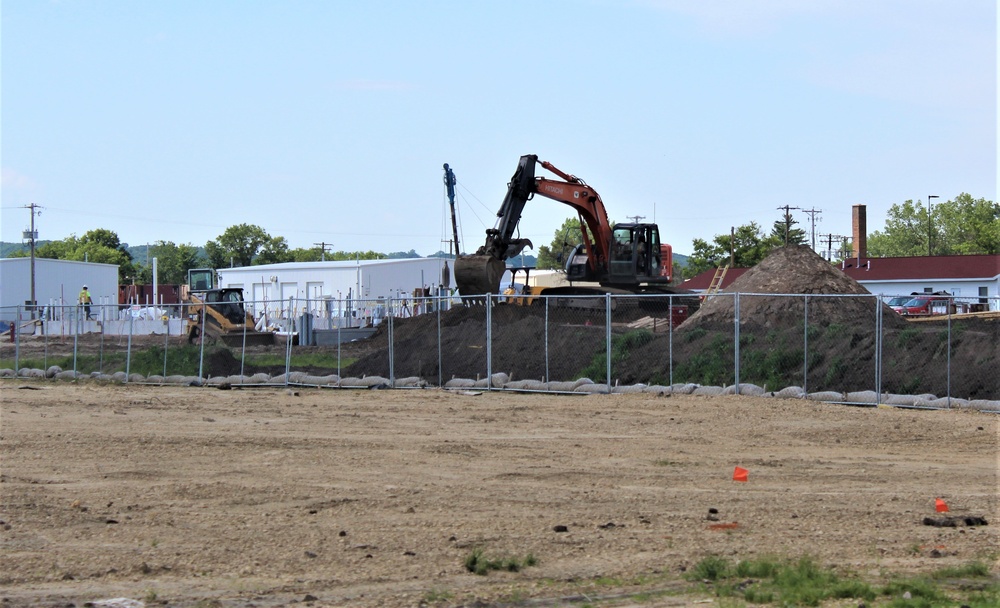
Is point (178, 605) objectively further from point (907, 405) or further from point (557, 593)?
point (907, 405)

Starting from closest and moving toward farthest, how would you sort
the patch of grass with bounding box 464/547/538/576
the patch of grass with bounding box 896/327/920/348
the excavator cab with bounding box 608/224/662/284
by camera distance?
the patch of grass with bounding box 464/547/538/576 → the patch of grass with bounding box 896/327/920/348 → the excavator cab with bounding box 608/224/662/284

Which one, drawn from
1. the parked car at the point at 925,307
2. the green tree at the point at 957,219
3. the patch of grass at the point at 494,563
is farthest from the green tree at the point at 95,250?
the patch of grass at the point at 494,563

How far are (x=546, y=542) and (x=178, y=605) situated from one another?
10.0 feet

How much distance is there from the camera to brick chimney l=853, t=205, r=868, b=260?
86500 millimetres

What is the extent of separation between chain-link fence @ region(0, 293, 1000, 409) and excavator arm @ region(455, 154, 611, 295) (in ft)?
3.44

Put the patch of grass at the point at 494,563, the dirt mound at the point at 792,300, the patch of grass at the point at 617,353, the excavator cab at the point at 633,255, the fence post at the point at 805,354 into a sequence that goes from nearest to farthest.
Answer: the patch of grass at the point at 494,563 < the fence post at the point at 805,354 < the patch of grass at the point at 617,353 < the dirt mound at the point at 792,300 < the excavator cab at the point at 633,255

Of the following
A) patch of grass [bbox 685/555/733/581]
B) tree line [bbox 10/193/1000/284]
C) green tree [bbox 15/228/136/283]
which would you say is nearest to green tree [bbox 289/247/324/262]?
tree line [bbox 10/193/1000/284]

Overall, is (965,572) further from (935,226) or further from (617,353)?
(935,226)

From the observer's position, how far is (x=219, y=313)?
40906 mm

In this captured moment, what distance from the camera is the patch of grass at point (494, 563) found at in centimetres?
802

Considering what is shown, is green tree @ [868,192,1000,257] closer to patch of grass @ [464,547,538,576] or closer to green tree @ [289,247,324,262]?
green tree @ [289,247,324,262]

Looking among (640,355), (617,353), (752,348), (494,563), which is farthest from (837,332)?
(494,563)

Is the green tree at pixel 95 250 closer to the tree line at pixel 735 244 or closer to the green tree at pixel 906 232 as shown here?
the tree line at pixel 735 244

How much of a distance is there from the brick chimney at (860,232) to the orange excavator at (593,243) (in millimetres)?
53946
